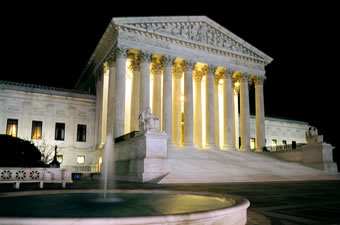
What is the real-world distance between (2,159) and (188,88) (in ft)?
77.4

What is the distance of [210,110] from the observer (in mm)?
39938

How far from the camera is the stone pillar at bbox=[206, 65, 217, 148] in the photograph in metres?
39.3

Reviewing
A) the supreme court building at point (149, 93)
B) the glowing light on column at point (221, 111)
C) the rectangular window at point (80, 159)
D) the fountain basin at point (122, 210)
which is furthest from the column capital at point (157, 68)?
the fountain basin at point (122, 210)

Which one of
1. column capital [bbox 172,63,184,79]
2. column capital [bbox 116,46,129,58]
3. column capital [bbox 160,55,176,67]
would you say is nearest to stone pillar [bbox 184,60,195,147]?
column capital [bbox 172,63,184,79]

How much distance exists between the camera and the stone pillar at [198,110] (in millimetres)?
40812

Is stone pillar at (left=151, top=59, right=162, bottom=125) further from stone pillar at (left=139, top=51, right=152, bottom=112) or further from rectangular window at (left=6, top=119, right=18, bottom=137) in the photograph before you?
rectangular window at (left=6, top=119, right=18, bottom=137)

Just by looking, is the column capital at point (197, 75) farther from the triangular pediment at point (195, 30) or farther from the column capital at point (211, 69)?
the triangular pediment at point (195, 30)

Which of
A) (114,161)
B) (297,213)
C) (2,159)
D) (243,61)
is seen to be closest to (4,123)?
(114,161)

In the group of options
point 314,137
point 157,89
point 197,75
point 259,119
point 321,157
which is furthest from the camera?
point 259,119

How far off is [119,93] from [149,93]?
3730mm

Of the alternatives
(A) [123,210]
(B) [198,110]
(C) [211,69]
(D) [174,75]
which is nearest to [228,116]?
(B) [198,110]

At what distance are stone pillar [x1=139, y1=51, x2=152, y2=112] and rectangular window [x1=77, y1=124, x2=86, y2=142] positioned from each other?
42.0 feet

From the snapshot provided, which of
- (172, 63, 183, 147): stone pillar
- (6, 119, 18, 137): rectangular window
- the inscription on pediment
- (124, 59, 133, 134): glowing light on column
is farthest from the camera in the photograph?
(124, 59, 133, 134): glowing light on column

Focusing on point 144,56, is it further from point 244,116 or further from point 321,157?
point 321,157
